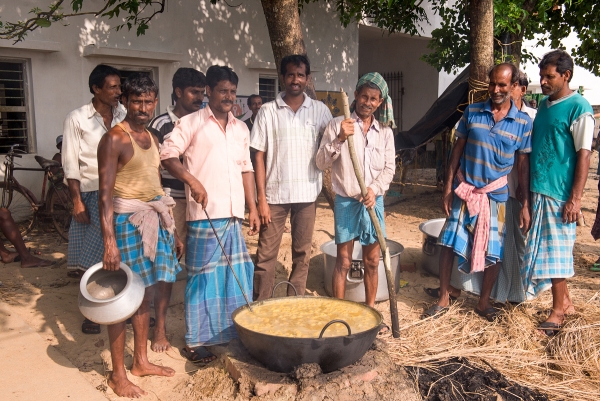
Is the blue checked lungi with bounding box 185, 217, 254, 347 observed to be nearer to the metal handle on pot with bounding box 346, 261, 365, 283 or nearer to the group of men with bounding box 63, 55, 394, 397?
the group of men with bounding box 63, 55, 394, 397

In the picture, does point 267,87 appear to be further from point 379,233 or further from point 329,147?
point 379,233

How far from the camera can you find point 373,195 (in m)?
3.97

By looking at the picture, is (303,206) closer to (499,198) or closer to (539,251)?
(499,198)

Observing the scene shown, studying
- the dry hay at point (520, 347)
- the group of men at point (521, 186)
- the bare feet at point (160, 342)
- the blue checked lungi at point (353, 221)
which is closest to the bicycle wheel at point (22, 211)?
the bare feet at point (160, 342)

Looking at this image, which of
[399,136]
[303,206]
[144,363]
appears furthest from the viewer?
[399,136]

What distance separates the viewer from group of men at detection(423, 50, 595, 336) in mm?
4102

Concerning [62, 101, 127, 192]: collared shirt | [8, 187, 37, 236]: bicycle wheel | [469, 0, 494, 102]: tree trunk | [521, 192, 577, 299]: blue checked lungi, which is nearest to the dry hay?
[521, 192, 577, 299]: blue checked lungi

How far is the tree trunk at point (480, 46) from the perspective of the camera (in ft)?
20.1

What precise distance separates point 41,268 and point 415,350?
13.2ft

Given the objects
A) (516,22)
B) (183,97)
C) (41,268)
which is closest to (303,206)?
(183,97)

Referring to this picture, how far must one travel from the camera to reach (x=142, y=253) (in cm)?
341

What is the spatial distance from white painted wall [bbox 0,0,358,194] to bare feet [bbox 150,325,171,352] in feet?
15.8

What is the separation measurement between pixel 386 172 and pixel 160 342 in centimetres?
203

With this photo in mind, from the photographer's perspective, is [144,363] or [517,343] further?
[517,343]
